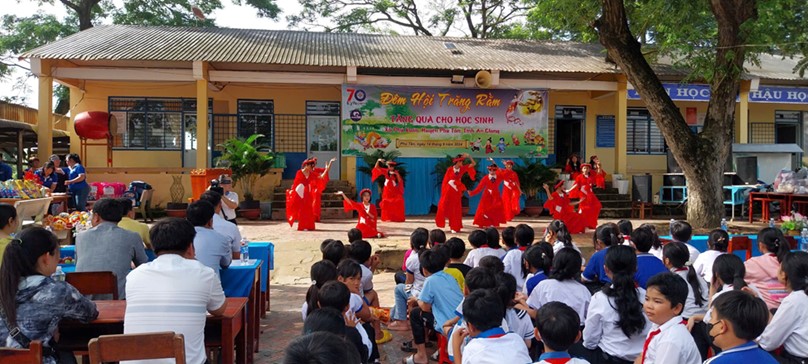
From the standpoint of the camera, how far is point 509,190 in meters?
12.4

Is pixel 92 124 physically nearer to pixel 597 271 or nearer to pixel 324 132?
pixel 324 132

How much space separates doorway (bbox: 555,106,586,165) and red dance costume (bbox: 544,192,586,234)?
5972mm

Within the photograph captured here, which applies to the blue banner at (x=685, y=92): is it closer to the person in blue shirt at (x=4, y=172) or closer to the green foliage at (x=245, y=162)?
the green foliage at (x=245, y=162)

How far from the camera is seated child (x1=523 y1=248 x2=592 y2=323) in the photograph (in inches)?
155

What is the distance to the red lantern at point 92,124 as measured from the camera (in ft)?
46.7

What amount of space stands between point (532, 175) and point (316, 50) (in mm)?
6210

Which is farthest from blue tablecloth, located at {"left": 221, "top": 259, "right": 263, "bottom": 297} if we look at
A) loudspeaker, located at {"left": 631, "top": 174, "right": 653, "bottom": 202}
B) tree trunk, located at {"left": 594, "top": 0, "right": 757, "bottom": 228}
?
loudspeaker, located at {"left": 631, "top": 174, "right": 653, "bottom": 202}

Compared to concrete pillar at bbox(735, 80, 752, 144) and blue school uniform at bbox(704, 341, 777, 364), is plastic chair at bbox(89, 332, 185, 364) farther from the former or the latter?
concrete pillar at bbox(735, 80, 752, 144)

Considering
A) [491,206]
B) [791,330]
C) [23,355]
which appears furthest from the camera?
[491,206]

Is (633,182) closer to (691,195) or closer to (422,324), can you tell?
(691,195)

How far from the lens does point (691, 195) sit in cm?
1134

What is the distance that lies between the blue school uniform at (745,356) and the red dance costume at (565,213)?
9017 millimetres

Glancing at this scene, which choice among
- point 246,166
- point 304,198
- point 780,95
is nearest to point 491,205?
point 304,198

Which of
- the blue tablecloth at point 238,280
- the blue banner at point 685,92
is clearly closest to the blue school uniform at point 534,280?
the blue tablecloth at point 238,280
